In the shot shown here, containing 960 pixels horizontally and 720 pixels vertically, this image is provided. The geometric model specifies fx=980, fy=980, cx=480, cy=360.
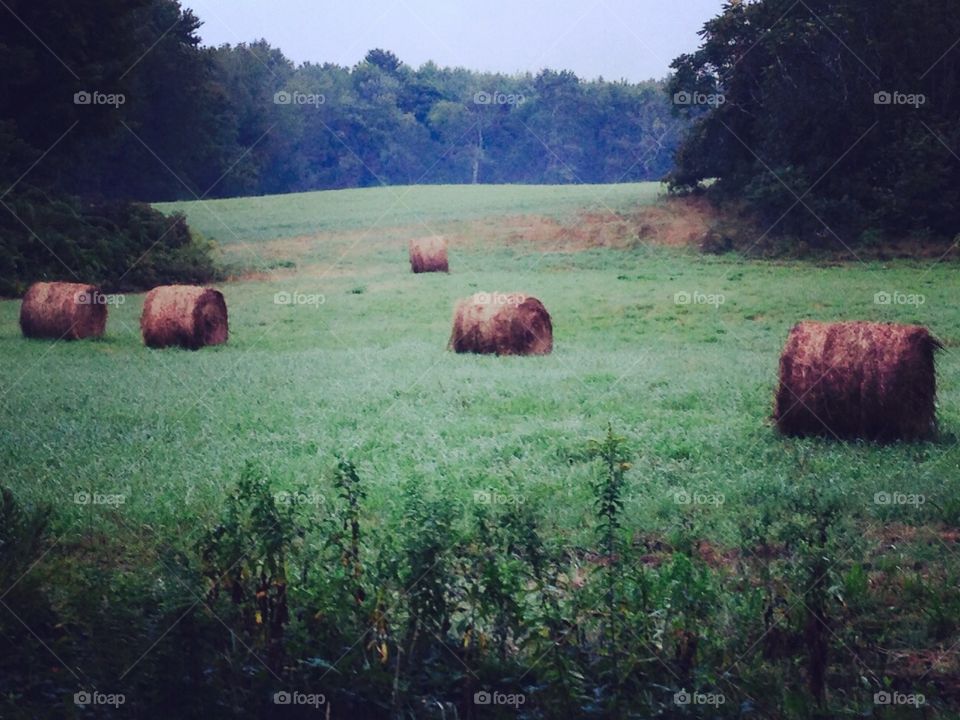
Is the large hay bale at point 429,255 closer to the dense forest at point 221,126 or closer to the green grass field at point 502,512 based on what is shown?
the dense forest at point 221,126

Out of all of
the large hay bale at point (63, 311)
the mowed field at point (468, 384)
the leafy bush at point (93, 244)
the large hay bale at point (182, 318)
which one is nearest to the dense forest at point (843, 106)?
the mowed field at point (468, 384)

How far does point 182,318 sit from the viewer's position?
9.73 m

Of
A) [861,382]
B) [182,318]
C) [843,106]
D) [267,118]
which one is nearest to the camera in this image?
[861,382]

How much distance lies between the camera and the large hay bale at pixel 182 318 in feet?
31.9

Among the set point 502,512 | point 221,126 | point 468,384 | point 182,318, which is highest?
point 221,126

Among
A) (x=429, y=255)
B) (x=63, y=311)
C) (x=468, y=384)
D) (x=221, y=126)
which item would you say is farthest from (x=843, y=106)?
(x=63, y=311)

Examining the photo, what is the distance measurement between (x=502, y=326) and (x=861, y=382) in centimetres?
366

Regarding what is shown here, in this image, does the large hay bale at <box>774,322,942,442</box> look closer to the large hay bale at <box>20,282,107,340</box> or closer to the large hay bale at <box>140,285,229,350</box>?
the large hay bale at <box>140,285,229,350</box>

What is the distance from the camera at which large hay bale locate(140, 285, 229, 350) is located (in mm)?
9711

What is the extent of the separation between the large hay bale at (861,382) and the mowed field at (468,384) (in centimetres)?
19

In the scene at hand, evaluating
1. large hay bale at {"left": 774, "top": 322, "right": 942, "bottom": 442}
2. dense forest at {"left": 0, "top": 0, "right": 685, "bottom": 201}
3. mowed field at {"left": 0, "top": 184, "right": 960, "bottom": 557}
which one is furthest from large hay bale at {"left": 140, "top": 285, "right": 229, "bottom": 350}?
large hay bale at {"left": 774, "top": 322, "right": 942, "bottom": 442}

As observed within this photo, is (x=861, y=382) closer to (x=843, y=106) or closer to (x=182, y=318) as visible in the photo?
(x=843, y=106)

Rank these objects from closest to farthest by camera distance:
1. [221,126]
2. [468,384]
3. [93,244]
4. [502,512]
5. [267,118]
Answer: [502,512]
[468,384]
[267,118]
[221,126]
[93,244]

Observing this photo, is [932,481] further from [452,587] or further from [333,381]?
[333,381]
